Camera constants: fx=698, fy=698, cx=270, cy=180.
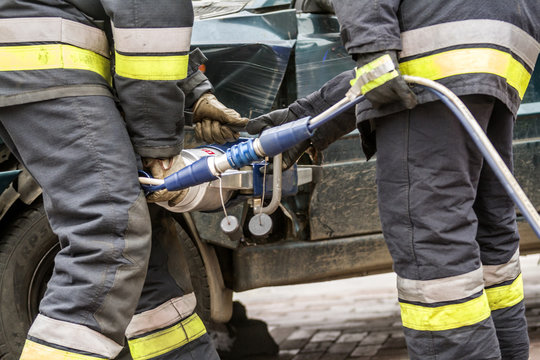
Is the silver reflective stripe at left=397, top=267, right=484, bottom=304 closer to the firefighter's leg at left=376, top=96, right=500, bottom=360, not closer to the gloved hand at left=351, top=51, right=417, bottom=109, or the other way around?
the firefighter's leg at left=376, top=96, right=500, bottom=360

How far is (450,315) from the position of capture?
2182 millimetres

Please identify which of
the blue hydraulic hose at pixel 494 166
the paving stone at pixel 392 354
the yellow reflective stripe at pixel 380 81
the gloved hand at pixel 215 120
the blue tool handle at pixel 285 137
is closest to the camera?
the blue hydraulic hose at pixel 494 166

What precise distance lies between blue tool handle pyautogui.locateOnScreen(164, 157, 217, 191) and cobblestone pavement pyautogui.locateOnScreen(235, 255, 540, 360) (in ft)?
5.55

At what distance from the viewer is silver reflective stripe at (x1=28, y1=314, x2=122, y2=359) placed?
2.06 m

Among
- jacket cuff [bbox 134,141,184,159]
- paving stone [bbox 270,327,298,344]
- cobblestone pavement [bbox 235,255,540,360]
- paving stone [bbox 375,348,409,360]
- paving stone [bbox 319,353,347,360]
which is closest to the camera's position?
jacket cuff [bbox 134,141,184,159]

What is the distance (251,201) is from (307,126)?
525 millimetres

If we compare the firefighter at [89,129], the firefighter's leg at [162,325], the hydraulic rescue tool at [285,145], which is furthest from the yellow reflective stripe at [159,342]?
the hydraulic rescue tool at [285,145]

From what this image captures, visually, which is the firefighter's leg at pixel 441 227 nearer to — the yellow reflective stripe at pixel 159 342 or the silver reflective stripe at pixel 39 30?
the yellow reflective stripe at pixel 159 342

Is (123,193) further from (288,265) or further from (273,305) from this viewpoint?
(273,305)

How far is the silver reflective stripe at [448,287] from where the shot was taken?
2.17 metres

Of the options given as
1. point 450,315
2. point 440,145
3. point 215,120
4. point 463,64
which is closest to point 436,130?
point 440,145

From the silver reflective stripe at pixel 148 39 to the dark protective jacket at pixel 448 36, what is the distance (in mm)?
523

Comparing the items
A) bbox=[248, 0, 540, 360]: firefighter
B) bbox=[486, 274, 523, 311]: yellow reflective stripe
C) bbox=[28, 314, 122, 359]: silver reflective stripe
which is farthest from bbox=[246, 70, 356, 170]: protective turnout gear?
bbox=[28, 314, 122, 359]: silver reflective stripe

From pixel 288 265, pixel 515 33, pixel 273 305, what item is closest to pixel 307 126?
pixel 515 33
